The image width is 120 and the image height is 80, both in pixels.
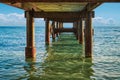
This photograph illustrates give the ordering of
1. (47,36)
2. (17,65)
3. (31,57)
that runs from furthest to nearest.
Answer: (47,36)
(31,57)
(17,65)

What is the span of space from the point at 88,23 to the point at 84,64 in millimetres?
2899

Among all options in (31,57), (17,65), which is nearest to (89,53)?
(31,57)

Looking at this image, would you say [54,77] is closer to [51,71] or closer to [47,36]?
[51,71]

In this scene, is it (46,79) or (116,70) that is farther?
(116,70)

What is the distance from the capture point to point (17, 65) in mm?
12531

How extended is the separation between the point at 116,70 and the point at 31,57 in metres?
4.71

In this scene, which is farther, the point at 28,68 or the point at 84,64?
the point at 84,64

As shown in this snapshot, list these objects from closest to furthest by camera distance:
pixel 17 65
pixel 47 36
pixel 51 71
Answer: pixel 51 71 < pixel 17 65 < pixel 47 36

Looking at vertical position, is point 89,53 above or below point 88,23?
below

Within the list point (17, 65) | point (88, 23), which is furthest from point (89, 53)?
point (17, 65)

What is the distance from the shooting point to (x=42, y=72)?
1065 cm

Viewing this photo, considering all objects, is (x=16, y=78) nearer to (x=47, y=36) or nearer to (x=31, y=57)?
(x=31, y=57)

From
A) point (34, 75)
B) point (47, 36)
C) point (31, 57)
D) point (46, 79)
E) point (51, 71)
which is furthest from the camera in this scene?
point (47, 36)

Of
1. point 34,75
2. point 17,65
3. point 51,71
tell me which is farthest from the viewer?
point 17,65
